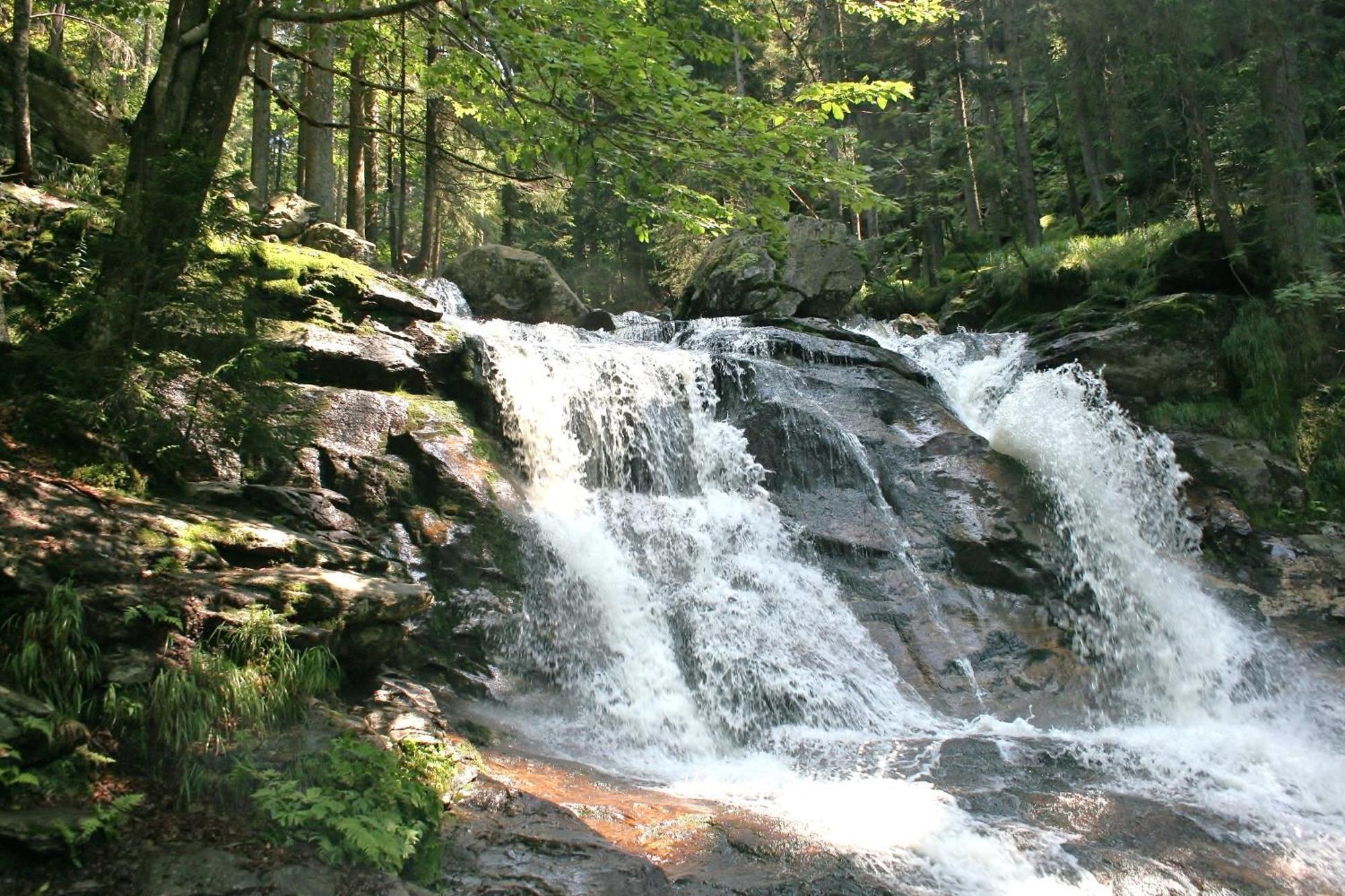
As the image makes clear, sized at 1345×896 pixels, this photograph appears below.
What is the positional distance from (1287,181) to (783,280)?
9.32 m

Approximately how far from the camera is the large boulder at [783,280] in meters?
19.1

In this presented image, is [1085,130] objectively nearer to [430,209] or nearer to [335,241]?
[430,209]

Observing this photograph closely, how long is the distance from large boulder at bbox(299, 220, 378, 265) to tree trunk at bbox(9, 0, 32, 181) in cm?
368

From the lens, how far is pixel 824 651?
28.5ft

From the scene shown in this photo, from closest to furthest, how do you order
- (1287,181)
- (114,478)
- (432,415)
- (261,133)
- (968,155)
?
(114,478)
(432,415)
(1287,181)
(261,133)
(968,155)

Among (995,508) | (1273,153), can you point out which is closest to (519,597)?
(995,508)

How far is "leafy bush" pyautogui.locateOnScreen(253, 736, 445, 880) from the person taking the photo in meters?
4.08

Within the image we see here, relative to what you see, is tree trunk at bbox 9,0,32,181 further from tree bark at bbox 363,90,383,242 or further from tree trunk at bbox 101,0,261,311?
tree bark at bbox 363,90,383,242

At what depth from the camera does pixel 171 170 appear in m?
5.65

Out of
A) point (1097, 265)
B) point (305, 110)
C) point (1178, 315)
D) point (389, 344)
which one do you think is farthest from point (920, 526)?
point (305, 110)

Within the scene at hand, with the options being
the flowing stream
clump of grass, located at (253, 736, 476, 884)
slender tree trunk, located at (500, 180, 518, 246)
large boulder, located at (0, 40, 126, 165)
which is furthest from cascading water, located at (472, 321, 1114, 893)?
slender tree trunk, located at (500, 180, 518, 246)

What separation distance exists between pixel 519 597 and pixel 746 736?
2.54 metres

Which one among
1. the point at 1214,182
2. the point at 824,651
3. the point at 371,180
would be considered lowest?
the point at 824,651

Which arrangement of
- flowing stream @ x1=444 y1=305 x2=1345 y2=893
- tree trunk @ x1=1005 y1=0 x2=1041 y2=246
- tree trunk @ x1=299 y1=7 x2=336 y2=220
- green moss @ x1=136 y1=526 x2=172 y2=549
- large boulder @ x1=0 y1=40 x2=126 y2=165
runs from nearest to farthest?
green moss @ x1=136 y1=526 x2=172 y2=549 → flowing stream @ x1=444 y1=305 x2=1345 y2=893 → large boulder @ x1=0 y1=40 x2=126 y2=165 → tree trunk @ x1=299 y1=7 x2=336 y2=220 → tree trunk @ x1=1005 y1=0 x2=1041 y2=246
